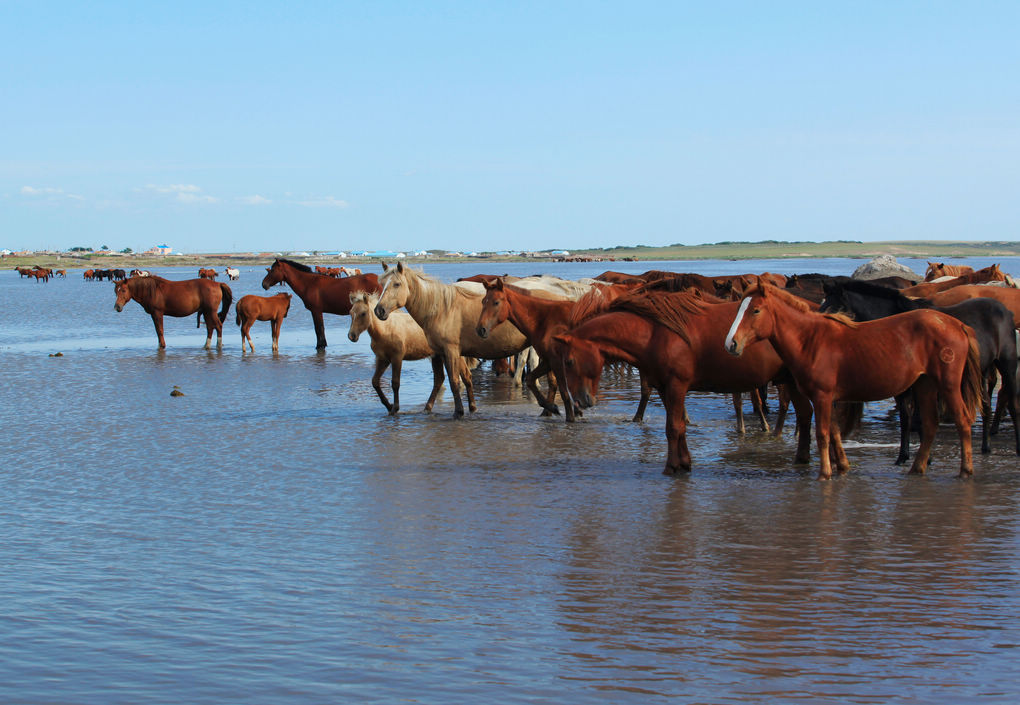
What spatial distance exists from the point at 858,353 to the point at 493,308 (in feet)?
16.9

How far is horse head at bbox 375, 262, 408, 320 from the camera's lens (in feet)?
45.4

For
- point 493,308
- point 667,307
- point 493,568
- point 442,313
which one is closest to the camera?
point 493,568

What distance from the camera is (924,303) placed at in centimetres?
1194

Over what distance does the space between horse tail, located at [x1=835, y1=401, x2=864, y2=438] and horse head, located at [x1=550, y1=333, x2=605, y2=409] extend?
2992mm

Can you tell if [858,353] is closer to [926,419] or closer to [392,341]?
[926,419]

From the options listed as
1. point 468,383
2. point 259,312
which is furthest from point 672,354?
point 259,312

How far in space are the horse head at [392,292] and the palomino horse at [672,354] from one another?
14.1ft

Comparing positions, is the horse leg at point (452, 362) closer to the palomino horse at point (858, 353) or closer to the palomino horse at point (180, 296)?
the palomino horse at point (858, 353)

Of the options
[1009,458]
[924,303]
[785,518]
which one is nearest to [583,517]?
[785,518]

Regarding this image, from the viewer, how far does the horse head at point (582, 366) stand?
32.5 feet

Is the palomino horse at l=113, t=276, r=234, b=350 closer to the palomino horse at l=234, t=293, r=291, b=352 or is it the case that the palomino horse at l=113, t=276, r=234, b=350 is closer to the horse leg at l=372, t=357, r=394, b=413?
the palomino horse at l=234, t=293, r=291, b=352

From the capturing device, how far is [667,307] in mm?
10055

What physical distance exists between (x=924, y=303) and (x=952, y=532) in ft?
16.6

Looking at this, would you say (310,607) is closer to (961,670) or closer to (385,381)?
(961,670)
